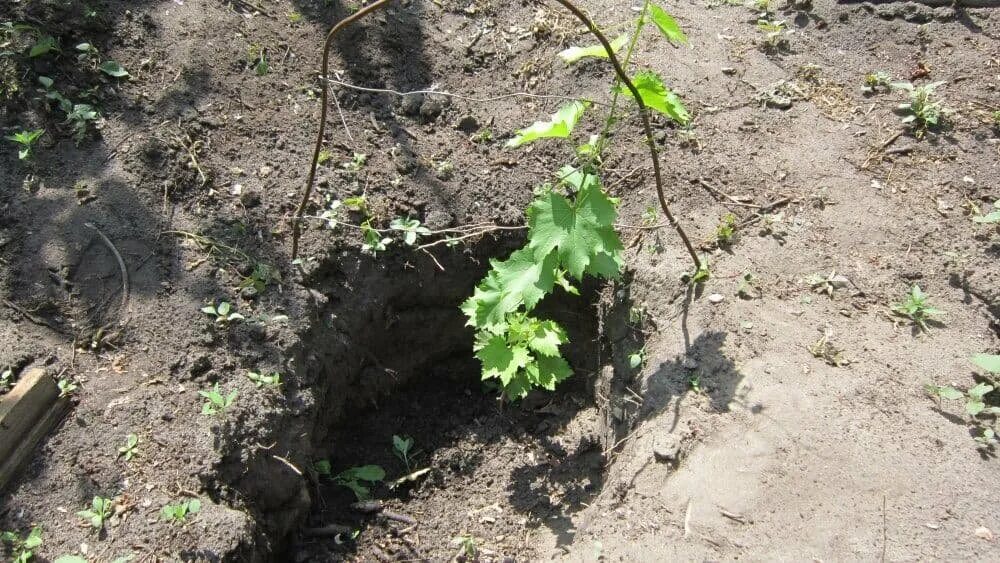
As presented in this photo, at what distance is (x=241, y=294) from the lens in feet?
10.6

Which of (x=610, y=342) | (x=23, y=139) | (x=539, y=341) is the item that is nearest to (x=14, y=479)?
(x=23, y=139)

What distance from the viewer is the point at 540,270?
2742mm

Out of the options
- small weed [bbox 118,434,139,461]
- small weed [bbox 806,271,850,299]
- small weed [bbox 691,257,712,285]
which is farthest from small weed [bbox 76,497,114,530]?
small weed [bbox 806,271,850,299]

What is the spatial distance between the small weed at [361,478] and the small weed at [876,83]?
3.68 meters

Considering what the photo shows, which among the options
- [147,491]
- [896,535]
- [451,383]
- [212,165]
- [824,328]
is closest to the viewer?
[896,535]

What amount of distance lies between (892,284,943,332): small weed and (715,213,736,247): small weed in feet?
2.74

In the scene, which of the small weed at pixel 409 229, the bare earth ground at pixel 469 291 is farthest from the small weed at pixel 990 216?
the small weed at pixel 409 229

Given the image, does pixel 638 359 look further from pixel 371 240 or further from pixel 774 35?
pixel 774 35

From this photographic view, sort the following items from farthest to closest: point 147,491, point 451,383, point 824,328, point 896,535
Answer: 1. point 451,383
2. point 824,328
3. point 147,491
4. point 896,535

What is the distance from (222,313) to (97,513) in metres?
0.97

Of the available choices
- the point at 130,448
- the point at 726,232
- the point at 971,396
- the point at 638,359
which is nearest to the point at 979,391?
the point at 971,396

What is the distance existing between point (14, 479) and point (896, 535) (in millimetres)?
3443

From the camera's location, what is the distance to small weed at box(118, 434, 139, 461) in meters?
2.73

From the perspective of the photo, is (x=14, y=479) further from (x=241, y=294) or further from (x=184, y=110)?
(x=184, y=110)
